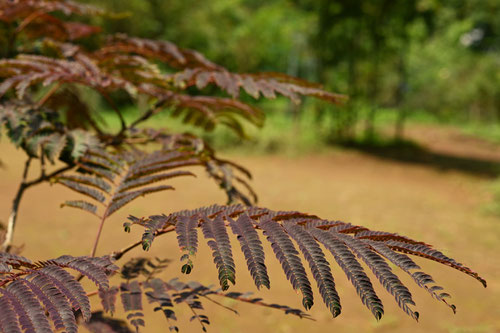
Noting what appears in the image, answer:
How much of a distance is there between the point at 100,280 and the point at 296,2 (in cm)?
982

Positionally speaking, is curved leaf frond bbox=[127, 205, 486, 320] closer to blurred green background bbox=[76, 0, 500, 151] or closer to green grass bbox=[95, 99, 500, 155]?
blurred green background bbox=[76, 0, 500, 151]

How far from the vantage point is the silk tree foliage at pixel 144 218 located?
459 millimetres

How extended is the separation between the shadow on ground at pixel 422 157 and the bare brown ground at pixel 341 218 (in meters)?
0.46

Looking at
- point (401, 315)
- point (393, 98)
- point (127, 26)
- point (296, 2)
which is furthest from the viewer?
point (393, 98)

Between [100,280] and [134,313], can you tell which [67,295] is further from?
[134,313]

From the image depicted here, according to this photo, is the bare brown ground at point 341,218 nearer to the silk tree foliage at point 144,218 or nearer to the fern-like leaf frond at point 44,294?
the silk tree foliage at point 144,218

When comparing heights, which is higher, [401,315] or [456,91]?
[456,91]

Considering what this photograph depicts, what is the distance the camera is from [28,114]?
34.7 inches

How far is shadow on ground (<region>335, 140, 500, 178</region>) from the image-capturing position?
23.4ft

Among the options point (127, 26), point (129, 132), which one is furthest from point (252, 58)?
point (129, 132)

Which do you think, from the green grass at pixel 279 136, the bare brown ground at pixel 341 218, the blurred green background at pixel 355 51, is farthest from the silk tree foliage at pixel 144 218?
the green grass at pixel 279 136

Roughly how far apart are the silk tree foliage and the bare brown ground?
0.52ft

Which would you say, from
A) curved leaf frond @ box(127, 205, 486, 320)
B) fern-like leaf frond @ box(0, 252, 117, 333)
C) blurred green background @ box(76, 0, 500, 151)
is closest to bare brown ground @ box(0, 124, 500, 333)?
curved leaf frond @ box(127, 205, 486, 320)

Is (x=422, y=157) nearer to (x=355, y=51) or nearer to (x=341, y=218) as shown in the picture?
(x=355, y=51)
